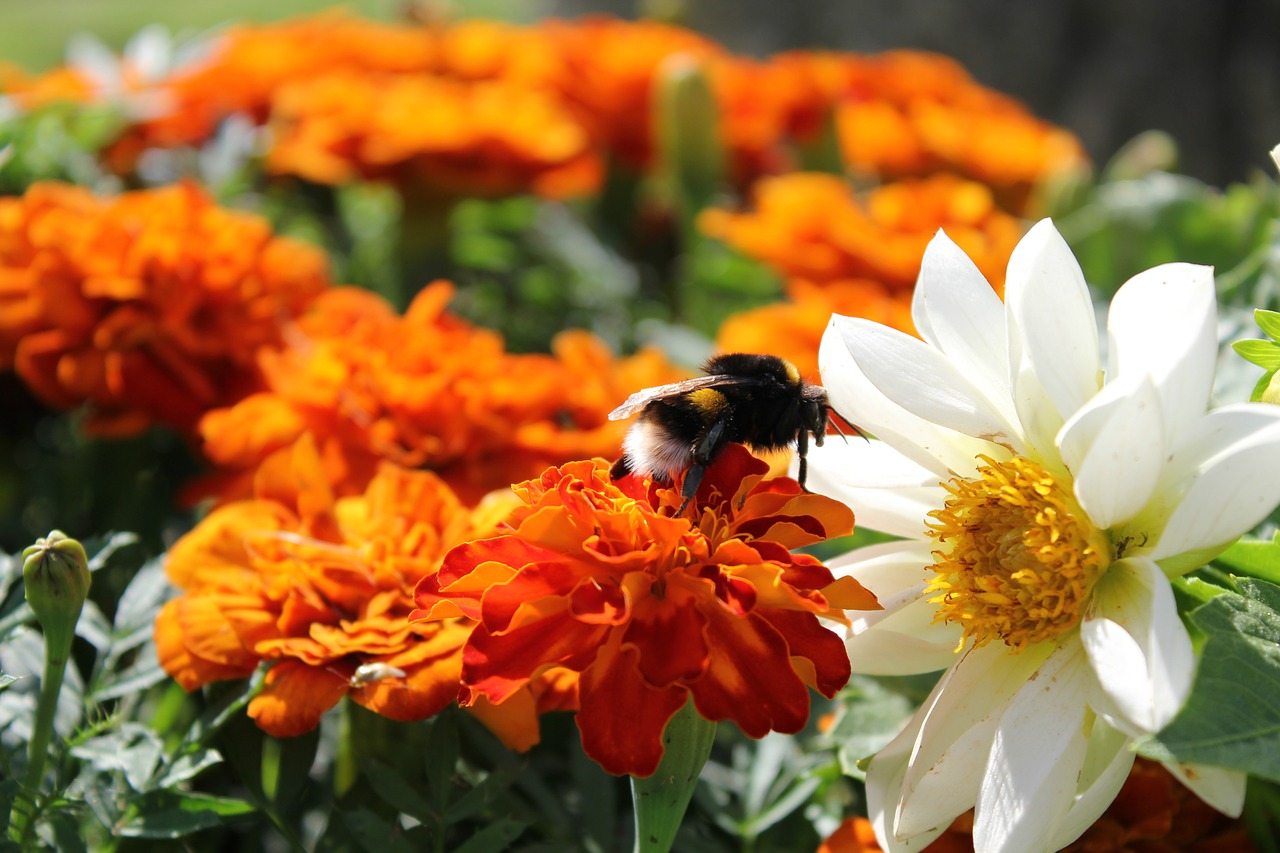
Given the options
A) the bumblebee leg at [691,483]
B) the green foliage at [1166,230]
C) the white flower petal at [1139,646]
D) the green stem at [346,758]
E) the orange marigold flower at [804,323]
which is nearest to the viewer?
the white flower petal at [1139,646]

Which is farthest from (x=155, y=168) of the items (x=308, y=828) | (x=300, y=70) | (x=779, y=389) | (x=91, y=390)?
(x=779, y=389)

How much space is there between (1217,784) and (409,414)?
1.56 ft

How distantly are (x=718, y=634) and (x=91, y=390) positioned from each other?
1.69 feet

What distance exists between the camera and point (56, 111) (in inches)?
40.3

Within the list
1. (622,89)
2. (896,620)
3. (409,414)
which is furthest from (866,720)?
(622,89)

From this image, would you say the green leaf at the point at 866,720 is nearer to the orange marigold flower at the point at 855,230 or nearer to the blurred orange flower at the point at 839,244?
the blurred orange flower at the point at 839,244

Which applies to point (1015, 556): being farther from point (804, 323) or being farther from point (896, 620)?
point (804, 323)

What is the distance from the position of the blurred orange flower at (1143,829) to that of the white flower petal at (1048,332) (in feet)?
0.65

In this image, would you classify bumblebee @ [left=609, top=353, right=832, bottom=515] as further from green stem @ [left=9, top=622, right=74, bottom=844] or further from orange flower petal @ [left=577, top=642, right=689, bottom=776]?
green stem @ [left=9, top=622, right=74, bottom=844]

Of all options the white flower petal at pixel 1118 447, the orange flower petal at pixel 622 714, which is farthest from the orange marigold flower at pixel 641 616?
the white flower petal at pixel 1118 447

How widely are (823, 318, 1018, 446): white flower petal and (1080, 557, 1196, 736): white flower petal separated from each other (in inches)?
3.0

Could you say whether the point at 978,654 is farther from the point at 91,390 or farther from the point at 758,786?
the point at 91,390

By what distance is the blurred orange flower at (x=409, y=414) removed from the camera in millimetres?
730

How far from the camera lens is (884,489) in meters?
0.55
